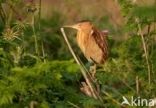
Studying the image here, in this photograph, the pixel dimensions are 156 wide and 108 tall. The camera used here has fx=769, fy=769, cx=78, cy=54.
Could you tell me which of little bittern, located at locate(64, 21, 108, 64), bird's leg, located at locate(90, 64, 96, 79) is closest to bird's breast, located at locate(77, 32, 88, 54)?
little bittern, located at locate(64, 21, 108, 64)

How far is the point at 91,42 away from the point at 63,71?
0.54 m

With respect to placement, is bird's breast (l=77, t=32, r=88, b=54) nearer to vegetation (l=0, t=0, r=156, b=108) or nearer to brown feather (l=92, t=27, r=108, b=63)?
brown feather (l=92, t=27, r=108, b=63)

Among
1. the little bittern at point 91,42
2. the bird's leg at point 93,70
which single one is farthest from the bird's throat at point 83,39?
the bird's leg at point 93,70

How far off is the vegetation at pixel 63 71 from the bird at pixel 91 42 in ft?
0.24

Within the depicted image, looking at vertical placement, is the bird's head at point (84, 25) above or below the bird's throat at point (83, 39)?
above

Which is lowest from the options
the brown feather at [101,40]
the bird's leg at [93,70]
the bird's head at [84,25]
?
the bird's leg at [93,70]

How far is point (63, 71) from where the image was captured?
3.99m

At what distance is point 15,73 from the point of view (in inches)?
155

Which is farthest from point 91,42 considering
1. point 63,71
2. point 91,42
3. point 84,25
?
point 63,71

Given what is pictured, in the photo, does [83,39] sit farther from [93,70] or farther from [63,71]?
[63,71]

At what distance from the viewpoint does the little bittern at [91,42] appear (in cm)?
445

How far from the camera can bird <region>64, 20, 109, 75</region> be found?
4453mm

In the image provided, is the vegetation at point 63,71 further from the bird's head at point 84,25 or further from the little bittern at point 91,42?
the bird's head at point 84,25

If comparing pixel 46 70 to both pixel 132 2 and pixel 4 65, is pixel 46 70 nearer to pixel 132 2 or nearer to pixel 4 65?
pixel 4 65
